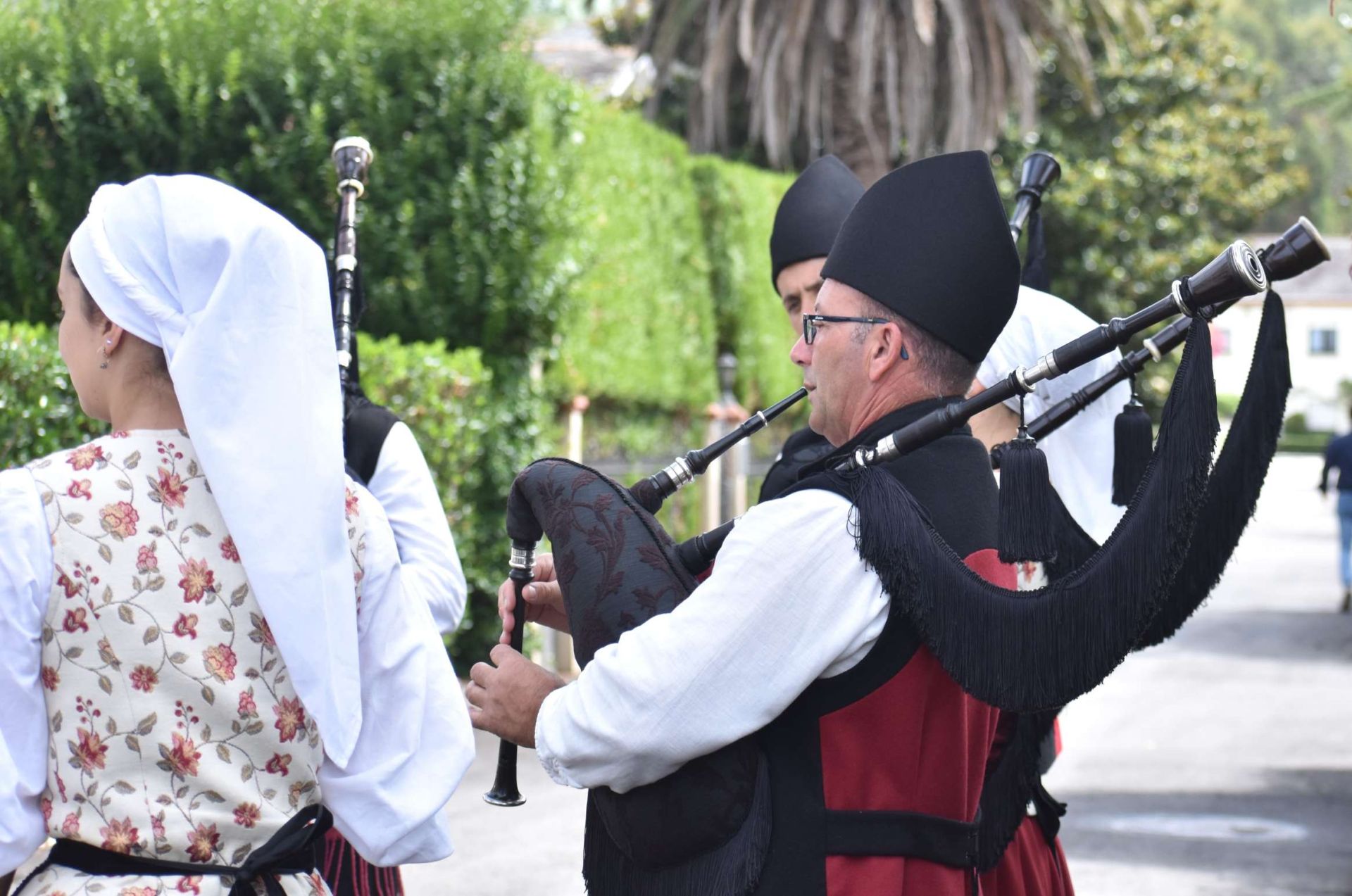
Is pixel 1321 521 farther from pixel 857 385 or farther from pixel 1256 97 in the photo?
pixel 857 385

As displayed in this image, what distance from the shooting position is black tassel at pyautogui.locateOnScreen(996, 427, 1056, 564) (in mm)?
2297

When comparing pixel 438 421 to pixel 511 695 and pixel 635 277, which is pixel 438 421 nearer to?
pixel 635 277

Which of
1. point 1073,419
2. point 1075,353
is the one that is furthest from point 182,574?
point 1073,419

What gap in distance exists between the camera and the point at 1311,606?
1656 cm

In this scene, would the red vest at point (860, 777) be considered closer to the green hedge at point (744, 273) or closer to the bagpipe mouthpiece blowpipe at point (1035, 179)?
the bagpipe mouthpiece blowpipe at point (1035, 179)

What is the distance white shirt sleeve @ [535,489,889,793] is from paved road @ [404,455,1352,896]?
4425mm

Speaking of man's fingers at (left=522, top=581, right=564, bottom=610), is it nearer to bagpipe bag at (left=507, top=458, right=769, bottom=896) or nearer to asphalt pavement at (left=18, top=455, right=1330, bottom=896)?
bagpipe bag at (left=507, top=458, right=769, bottom=896)

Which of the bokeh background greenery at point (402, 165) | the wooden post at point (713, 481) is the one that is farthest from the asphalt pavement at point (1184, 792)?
the wooden post at point (713, 481)

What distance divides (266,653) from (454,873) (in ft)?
15.0

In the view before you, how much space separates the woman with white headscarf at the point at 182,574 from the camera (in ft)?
7.32

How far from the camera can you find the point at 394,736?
2.61m

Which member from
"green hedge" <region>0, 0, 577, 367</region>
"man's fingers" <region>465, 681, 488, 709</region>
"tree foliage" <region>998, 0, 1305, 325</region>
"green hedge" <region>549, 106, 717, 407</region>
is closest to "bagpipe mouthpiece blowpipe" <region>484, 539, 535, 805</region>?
"man's fingers" <region>465, 681, 488, 709</region>

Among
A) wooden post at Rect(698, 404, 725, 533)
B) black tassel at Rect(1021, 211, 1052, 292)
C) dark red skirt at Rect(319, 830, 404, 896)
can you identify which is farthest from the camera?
wooden post at Rect(698, 404, 725, 533)

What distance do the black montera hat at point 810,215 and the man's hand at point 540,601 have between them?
152 cm
